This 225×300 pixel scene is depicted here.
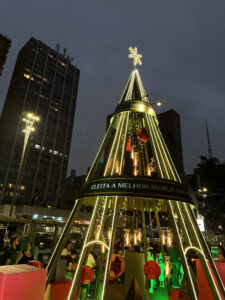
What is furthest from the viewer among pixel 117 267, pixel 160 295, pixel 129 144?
pixel 129 144

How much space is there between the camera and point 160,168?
19.7 feet

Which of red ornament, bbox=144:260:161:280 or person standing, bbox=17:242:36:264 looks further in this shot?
person standing, bbox=17:242:36:264

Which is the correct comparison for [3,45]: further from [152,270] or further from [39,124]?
[152,270]

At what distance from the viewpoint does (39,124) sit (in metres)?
72.0

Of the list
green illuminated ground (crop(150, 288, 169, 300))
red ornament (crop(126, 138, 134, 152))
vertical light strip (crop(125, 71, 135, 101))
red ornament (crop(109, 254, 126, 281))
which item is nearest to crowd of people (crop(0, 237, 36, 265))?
red ornament (crop(109, 254, 126, 281))

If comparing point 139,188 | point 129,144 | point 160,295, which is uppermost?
point 129,144

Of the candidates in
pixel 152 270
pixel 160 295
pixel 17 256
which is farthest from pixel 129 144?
pixel 160 295

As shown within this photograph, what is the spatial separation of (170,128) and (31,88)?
63.3 m

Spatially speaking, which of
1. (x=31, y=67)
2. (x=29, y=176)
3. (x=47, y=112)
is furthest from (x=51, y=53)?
(x=29, y=176)

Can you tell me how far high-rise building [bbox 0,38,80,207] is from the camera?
6228cm

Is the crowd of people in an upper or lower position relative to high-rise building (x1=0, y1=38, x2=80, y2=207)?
lower

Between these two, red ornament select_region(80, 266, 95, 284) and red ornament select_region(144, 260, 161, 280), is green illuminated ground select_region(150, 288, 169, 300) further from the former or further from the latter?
red ornament select_region(80, 266, 95, 284)

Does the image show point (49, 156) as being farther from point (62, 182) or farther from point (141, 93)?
point (141, 93)

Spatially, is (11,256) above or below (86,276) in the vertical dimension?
above
